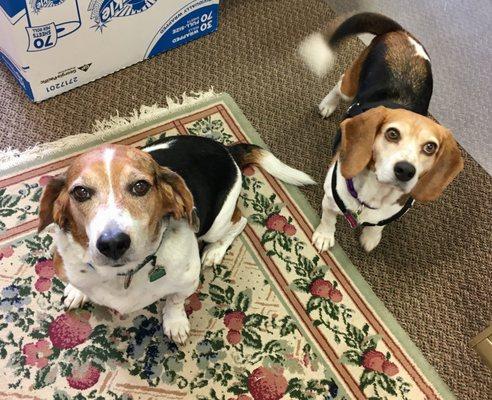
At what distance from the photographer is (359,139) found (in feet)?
6.33

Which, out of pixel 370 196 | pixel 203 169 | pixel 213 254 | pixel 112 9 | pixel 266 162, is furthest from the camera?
pixel 112 9

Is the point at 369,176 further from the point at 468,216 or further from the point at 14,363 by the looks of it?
the point at 14,363

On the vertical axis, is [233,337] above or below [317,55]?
below

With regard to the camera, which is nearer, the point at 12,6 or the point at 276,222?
the point at 12,6

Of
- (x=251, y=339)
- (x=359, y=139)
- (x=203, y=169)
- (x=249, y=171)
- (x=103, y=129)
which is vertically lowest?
(x=251, y=339)

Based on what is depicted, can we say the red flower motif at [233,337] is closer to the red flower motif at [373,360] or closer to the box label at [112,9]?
the red flower motif at [373,360]

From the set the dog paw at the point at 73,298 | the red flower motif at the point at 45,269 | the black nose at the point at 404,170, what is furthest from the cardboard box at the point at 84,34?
the black nose at the point at 404,170

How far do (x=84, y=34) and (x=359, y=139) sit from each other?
4.88 ft

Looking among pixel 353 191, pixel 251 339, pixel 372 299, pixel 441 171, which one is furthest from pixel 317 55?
pixel 251 339

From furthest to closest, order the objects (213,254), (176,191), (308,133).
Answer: (308,133) → (213,254) → (176,191)

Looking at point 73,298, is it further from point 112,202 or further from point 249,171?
point 249,171

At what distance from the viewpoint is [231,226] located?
7.52 feet

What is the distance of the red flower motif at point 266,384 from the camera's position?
6.82 ft

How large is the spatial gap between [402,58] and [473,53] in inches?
54.5
